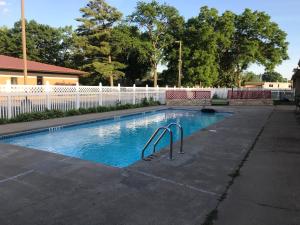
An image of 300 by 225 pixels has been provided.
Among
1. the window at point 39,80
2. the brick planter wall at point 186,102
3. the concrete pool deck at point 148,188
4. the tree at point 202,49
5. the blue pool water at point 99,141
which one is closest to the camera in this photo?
the concrete pool deck at point 148,188

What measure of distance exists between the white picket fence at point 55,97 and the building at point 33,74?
744 cm

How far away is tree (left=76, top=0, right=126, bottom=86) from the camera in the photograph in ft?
121

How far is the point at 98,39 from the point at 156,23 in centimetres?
890

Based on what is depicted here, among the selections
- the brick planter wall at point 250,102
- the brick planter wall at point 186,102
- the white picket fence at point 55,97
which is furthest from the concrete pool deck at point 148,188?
the brick planter wall at point 250,102

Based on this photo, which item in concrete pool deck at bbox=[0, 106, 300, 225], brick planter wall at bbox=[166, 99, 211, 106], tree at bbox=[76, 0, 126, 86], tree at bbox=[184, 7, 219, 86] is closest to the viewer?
concrete pool deck at bbox=[0, 106, 300, 225]

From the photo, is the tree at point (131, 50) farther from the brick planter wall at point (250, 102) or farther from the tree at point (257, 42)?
the brick planter wall at point (250, 102)

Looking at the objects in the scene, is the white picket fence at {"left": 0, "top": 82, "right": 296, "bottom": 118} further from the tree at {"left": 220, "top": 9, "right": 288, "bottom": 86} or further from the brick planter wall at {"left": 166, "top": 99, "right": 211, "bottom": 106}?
the tree at {"left": 220, "top": 9, "right": 288, "bottom": 86}

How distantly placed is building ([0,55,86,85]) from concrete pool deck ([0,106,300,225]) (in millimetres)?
18970

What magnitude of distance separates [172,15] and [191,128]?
31846 mm

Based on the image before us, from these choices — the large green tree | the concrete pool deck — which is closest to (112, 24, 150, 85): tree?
the large green tree

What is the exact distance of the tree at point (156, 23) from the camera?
39375mm

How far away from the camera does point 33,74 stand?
2809 centimetres

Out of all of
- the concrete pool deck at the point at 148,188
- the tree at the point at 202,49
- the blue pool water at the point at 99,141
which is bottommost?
the blue pool water at the point at 99,141

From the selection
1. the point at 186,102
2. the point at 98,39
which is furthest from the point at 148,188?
the point at 98,39
